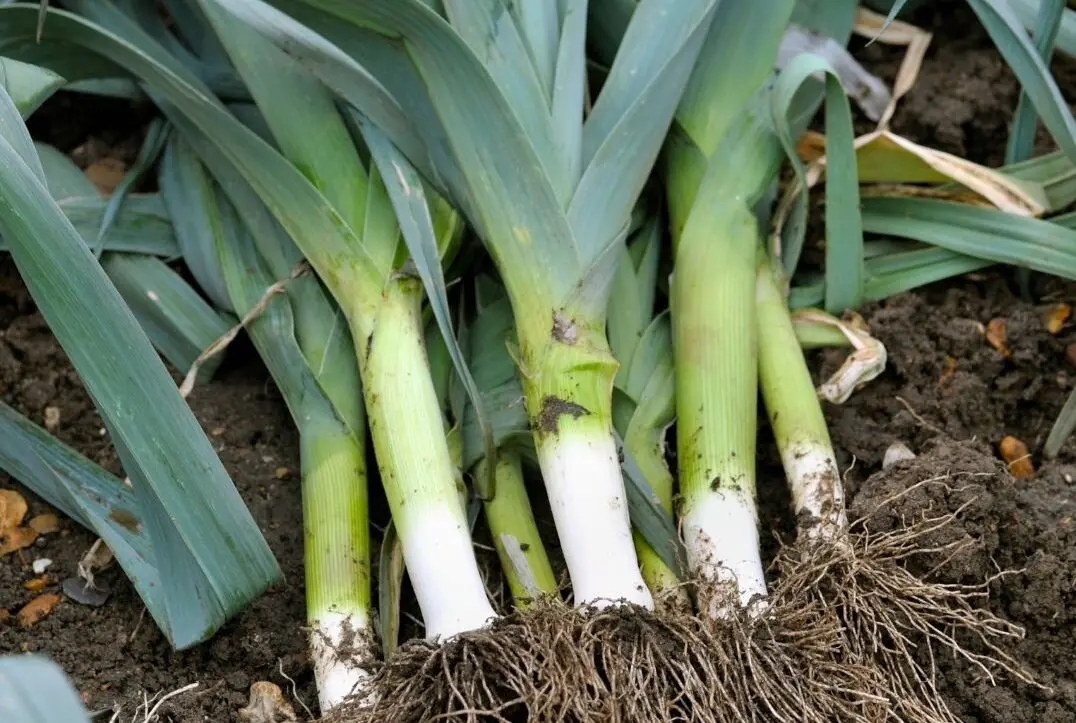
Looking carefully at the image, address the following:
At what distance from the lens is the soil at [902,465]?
1165 millimetres

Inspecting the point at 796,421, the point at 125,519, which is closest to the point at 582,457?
the point at 796,421

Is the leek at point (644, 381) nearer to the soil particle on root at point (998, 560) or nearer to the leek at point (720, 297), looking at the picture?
the leek at point (720, 297)

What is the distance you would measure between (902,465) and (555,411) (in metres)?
0.38

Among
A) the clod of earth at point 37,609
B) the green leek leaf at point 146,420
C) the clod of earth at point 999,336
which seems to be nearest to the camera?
the green leek leaf at point 146,420

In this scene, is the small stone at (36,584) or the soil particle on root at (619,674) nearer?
the soil particle on root at (619,674)

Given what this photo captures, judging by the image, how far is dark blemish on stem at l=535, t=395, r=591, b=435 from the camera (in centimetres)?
116

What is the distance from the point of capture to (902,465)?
1.24m

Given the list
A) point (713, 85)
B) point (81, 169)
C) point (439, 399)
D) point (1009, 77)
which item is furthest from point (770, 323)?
point (81, 169)

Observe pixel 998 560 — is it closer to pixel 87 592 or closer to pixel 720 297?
pixel 720 297

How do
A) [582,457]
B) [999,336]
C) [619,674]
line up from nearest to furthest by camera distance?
[619,674], [582,457], [999,336]

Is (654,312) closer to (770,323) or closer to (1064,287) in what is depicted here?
(770,323)

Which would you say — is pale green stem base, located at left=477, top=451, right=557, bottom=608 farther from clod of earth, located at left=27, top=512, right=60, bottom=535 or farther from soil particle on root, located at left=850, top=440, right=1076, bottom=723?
clod of earth, located at left=27, top=512, right=60, bottom=535

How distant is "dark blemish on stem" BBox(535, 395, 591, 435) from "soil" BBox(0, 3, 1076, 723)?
29 cm

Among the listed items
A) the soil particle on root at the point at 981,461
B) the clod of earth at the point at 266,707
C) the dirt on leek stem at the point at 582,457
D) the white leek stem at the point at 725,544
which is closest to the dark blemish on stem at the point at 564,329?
the dirt on leek stem at the point at 582,457
